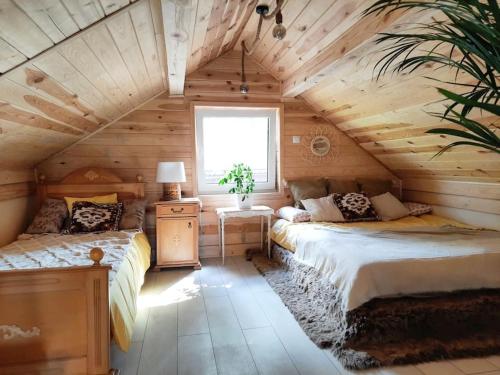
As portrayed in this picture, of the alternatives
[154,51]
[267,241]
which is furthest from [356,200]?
[154,51]

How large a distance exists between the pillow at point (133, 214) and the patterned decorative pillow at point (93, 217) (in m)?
0.06

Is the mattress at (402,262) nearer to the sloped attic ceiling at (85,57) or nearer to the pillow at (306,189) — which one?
the pillow at (306,189)

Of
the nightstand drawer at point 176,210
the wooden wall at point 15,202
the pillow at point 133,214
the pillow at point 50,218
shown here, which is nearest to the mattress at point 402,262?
the nightstand drawer at point 176,210

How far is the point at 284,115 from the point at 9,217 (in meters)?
3.03

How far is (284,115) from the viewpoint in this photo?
408 cm

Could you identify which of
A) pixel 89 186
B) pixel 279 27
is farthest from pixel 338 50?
pixel 89 186

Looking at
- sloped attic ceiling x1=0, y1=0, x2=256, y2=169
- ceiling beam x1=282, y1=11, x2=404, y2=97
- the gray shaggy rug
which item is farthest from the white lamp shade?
the gray shaggy rug

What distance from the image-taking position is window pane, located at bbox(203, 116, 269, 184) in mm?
4051

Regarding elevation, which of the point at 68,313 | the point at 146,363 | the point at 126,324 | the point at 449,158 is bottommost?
the point at 146,363

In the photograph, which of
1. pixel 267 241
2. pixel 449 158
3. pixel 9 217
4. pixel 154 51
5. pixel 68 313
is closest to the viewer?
pixel 68 313

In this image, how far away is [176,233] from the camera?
3.50m

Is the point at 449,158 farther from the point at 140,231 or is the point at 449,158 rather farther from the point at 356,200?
the point at 140,231

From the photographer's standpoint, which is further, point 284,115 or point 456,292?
point 284,115

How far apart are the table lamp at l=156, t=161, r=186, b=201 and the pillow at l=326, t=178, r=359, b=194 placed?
1754 millimetres
